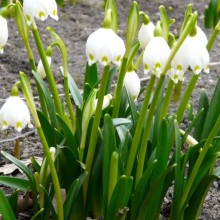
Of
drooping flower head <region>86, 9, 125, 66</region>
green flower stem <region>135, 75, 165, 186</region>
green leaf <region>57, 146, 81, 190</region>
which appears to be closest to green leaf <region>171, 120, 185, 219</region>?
green flower stem <region>135, 75, 165, 186</region>

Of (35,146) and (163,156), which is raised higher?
(163,156)

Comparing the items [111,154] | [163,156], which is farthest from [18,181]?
[163,156]

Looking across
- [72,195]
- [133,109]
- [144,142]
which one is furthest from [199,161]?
[72,195]

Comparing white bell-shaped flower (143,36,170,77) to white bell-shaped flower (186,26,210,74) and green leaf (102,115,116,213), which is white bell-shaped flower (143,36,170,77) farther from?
green leaf (102,115,116,213)

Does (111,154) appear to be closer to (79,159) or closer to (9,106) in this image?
(79,159)

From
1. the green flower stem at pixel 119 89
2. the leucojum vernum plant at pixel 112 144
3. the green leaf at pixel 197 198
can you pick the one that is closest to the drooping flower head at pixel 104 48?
the leucojum vernum plant at pixel 112 144

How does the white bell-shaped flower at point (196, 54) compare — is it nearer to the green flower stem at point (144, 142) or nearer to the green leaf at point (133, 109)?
the green flower stem at point (144, 142)
